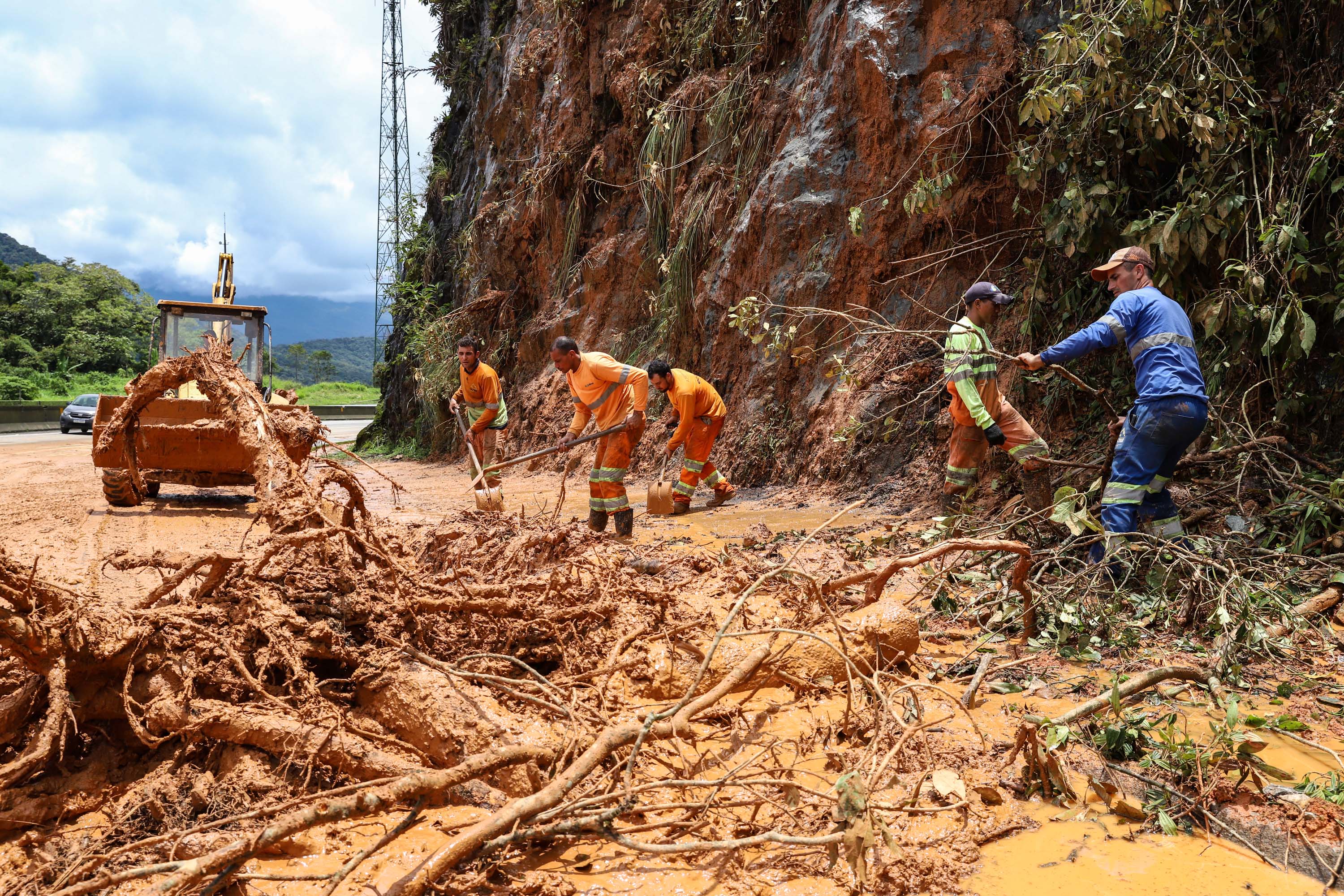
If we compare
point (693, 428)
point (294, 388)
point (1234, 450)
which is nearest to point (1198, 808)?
point (1234, 450)

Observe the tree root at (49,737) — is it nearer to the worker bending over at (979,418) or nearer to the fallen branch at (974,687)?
the fallen branch at (974,687)

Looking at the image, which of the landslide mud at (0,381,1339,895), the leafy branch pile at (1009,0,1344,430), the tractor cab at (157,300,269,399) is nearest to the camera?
the landslide mud at (0,381,1339,895)

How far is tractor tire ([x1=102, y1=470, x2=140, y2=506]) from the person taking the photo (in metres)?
7.94

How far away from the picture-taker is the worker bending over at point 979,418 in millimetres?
5641

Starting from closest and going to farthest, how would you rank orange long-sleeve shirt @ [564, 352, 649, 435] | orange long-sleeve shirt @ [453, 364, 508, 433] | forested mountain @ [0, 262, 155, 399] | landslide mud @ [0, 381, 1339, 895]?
landslide mud @ [0, 381, 1339, 895] < orange long-sleeve shirt @ [564, 352, 649, 435] < orange long-sleeve shirt @ [453, 364, 508, 433] < forested mountain @ [0, 262, 155, 399]

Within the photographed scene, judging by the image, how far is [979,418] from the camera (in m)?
5.64

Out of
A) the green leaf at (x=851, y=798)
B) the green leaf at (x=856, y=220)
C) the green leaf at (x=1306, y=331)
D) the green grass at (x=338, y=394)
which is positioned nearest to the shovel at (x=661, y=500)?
the green leaf at (x=856, y=220)

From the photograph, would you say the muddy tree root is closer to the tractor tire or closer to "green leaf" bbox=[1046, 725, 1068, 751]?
"green leaf" bbox=[1046, 725, 1068, 751]

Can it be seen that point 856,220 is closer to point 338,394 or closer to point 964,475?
point 964,475

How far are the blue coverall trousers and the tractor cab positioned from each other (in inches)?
380

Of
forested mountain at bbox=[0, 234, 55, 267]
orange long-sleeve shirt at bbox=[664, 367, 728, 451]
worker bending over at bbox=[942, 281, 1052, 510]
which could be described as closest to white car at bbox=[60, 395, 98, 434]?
orange long-sleeve shirt at bbox=[664, 367, 728, 451]

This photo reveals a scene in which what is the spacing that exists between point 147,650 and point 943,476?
6.21m

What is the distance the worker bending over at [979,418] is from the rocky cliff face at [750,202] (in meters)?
0.52

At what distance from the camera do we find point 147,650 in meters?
2.74
